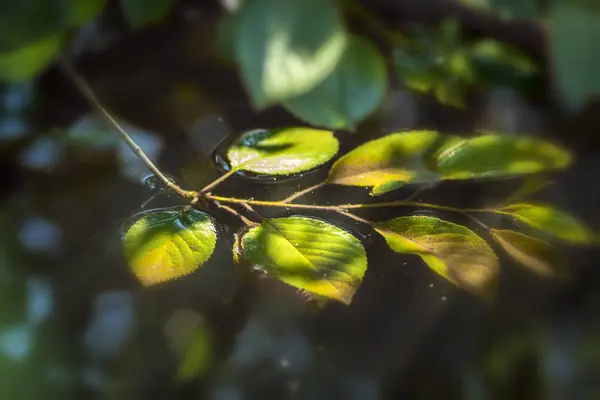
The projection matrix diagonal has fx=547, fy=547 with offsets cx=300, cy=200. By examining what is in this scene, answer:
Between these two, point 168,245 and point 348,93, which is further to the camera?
point 348,93

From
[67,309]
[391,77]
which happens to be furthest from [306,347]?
[391,77]

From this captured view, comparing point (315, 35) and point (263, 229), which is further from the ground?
point (315, 35)

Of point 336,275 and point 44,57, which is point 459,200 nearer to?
point 336,275

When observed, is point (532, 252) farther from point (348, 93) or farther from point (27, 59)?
point (27, 59)

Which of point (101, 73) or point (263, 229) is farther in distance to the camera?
point (101, 73)

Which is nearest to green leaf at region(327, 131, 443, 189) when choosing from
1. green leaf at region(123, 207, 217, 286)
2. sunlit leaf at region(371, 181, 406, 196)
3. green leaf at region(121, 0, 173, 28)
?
sunlit leaf at region(371, 181, 406, 196)

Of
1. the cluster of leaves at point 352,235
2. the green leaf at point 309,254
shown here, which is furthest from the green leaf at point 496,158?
the green leaf at point 309,254

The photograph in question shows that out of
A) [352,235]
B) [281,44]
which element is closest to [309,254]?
[352,235]
